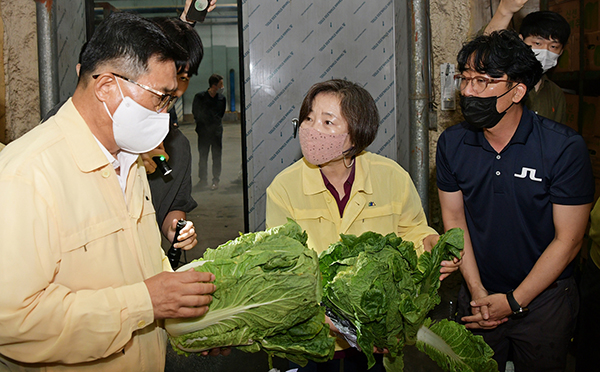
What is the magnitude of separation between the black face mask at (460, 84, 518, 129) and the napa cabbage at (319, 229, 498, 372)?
2.74ft

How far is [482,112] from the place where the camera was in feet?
8.32

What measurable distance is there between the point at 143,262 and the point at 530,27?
3160 millimetres

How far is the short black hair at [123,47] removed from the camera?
69.1 inches

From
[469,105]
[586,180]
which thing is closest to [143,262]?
[469,105]

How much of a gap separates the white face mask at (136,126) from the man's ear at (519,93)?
1860mm

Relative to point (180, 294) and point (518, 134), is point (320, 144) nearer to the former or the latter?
point (518, 134)

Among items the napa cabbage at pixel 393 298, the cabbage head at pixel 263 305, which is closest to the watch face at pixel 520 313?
the napa cabbage at pixel 393 298

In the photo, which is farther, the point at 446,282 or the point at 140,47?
the point at 446,282

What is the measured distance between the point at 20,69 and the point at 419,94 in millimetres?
4306

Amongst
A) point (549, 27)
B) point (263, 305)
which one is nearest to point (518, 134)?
point (549, 27)

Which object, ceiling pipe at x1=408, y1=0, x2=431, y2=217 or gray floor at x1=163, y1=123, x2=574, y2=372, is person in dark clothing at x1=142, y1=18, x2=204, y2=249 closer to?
gray floor at x1=163, y1=123, x2=574, y2=372

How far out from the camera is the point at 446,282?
491 cm

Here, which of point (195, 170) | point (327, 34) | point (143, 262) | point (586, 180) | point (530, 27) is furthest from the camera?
point (195, 170)

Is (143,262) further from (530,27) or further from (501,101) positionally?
(530,27)
